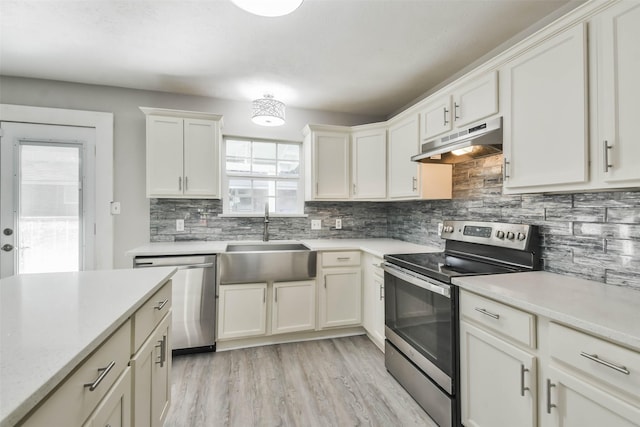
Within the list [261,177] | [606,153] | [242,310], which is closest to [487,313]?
[606,153]

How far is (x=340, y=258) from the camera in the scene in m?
2.76

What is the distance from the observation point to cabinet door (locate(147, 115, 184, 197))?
2.64 metres

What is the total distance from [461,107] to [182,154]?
2.39 m

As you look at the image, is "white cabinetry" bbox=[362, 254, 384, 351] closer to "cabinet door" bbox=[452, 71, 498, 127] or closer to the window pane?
"cabinet door" bbox=[452, 71, 498, 127]

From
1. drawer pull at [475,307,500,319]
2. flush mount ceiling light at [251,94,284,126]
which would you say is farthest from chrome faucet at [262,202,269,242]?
drawer pull at [475,307,500,319]

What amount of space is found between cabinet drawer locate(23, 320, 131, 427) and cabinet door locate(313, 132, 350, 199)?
2.28m

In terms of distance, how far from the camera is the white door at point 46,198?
2.55m

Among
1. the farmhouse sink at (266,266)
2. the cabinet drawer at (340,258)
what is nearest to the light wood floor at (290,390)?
the farmhouse sink at (266,266)

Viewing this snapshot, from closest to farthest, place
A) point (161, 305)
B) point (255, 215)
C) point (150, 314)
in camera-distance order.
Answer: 1. point (150, 314)
2. point (161, 305)
3. point (255, 215)

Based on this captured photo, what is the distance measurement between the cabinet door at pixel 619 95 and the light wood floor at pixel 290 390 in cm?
159

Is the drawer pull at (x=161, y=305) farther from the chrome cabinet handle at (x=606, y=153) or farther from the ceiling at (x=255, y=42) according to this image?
the chrome cabinet handle at (x=606, y=153)

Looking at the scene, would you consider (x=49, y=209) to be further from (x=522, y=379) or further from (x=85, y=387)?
(x=522, y=379)

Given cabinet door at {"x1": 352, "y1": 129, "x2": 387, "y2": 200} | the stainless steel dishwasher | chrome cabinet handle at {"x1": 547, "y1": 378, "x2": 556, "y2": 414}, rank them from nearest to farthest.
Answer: chrome cabinet handle at {"x1": 547, "y1": 378, "x2": 556, "y2": 414} → the stainless steel dishwasher → cabinet door at {"x1": 352, "y1": 129, "x2": 387, "y2": 200}

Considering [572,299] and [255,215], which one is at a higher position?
[255,215]
